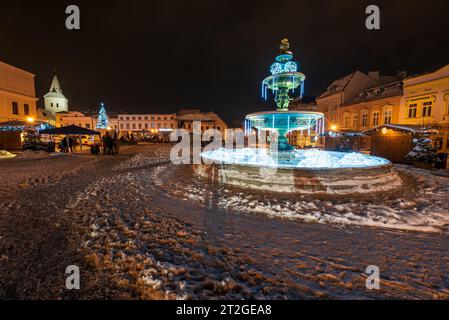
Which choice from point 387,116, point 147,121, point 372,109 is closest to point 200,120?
point 147,121

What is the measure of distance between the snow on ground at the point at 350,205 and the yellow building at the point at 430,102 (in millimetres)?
17350

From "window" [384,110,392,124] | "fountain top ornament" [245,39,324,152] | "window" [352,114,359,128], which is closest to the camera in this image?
"fountain top ornament" [245,39,324,152]

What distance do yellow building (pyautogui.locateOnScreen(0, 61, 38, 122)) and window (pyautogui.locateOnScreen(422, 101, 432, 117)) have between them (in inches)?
1833

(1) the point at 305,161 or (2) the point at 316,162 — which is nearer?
(2) the point at 316,162

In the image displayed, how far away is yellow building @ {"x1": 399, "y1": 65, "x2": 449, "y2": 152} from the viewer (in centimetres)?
1867

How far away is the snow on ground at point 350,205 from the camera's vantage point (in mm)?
4102

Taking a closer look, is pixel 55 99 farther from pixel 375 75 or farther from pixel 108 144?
pixel 375 75

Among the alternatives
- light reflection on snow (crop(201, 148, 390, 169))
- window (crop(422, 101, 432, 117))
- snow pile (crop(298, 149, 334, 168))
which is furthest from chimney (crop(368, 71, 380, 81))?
snow pile (crop(298, 149, 334, 168))

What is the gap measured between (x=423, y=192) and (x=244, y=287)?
6898mm

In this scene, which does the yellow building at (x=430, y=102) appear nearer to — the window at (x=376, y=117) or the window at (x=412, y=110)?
the window at (x=412, y=110)

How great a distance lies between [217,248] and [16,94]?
37.6 metres

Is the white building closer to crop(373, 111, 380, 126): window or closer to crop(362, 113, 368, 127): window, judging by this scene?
crop(362, 113, 368, 127): window

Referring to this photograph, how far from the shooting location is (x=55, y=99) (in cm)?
6228
